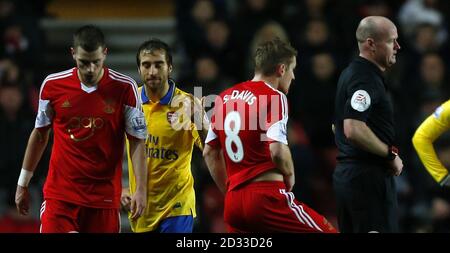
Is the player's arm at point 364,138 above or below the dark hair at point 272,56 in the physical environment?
below

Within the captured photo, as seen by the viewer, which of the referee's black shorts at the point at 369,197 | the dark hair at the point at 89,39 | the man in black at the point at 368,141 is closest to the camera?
the dark hair at the point at 89,39

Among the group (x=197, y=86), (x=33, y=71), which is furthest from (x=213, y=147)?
(x=33, y=71)

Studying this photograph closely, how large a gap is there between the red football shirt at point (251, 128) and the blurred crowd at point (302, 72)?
12.2ft

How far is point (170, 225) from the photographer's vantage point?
8.70 m

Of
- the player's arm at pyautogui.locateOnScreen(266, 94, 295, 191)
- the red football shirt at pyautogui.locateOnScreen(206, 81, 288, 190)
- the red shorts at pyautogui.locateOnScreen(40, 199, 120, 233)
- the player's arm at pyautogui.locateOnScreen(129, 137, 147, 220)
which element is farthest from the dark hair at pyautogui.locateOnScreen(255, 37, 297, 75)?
the red shorts at pyautogui.locateOnScreen(40, 199, 120, 233)

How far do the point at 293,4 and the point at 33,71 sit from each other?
3.84 meters

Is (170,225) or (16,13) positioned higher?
(16,13)

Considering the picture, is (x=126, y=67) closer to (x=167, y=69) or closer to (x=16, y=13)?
(x=16, y=13)

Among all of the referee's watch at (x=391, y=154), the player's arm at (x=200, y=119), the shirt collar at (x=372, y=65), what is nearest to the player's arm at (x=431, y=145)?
the referee's watch at (x=391, y=154)

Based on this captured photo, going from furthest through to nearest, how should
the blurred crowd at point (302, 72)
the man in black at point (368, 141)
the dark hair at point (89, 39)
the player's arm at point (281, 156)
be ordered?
1. the blurred crowd at point (302, 72)
2. the man in black at point (368, 141)
3. the dark hair at point (89, 39)
4. the player's arm at point (281, 156)

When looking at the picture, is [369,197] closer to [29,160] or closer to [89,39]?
[89,39]

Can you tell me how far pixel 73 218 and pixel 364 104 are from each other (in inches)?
94.9

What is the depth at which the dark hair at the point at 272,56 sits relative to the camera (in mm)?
7988

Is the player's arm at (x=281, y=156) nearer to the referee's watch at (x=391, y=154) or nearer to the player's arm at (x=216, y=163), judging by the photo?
the player's arm at (x=216, y=163)
